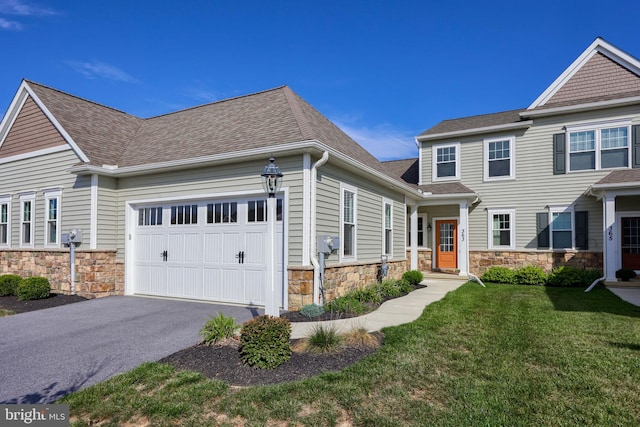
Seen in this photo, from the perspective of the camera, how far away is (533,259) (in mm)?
13820

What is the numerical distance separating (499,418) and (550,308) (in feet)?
19.9

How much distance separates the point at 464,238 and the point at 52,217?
14.1 meters

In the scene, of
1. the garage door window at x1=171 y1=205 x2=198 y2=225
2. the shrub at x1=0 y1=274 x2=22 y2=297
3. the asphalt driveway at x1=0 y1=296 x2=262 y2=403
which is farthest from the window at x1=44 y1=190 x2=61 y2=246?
the garage door window at x1=171 y1=205 x2=198 y2=225

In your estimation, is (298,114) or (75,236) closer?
(298,114)

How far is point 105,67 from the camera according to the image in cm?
1158

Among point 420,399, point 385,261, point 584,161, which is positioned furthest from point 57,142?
point 584,161

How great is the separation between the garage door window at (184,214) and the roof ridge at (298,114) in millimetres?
3454

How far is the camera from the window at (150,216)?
10172mm

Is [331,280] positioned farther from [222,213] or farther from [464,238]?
[464,238]

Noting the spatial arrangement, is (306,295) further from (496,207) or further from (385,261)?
(496,207)

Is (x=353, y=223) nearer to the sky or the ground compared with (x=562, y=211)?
nearer to the ground

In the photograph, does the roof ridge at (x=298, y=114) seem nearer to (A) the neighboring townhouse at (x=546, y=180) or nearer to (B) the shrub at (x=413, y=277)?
(A) the neighboring townhouse at (x=546, y=180)

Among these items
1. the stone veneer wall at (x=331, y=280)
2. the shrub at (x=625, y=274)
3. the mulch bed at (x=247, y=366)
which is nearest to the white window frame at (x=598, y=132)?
the shrub at (x=625, y=274)

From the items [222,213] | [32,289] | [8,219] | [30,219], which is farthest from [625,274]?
[8,219]
